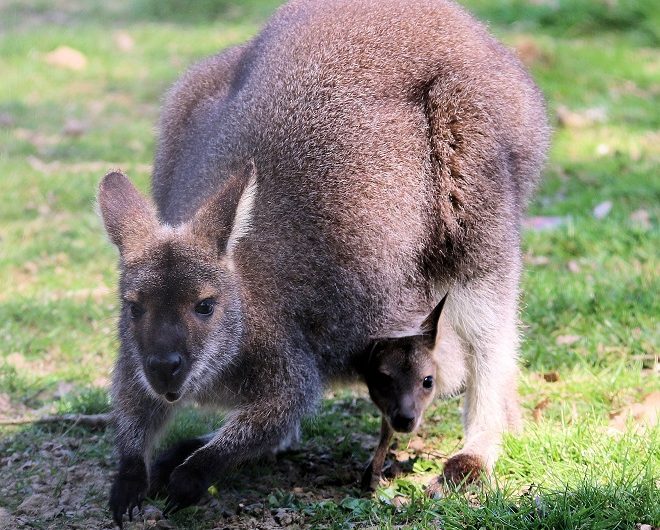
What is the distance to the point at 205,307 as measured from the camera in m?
3.71

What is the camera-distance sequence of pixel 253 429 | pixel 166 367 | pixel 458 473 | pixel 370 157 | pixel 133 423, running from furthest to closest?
pixel 370 157 → pixel 458 473 → pixel 133 423 → pixel 253 429 → pixel 166 367

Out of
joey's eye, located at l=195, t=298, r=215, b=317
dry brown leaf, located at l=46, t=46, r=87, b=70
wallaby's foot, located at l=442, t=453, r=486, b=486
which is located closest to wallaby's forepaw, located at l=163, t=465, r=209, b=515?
joey's eye, located at l=195, t=298, r=215, b=317

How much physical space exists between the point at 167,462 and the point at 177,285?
0.89 meters

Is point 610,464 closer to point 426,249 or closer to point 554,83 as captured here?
point 426,249

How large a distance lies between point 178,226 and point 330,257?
62 centimetres

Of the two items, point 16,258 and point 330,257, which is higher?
point 330,257

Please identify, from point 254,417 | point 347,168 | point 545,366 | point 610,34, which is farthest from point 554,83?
point 254,417

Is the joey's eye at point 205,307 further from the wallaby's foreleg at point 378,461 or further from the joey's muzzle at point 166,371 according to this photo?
the wallaby's foreleg at point 378,461

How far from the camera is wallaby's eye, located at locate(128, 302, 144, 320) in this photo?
3635 millimetres

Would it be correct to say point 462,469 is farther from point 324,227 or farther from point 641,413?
point 324,227

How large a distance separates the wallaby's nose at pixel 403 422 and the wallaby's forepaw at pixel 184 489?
0.75 meters

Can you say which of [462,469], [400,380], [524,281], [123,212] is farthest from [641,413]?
[123,212]

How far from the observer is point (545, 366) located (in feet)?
16.4

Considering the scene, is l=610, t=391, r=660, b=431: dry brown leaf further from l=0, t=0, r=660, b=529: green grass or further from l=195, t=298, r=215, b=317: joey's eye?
l=195, t=298, r=215, b=317: joey's eye
